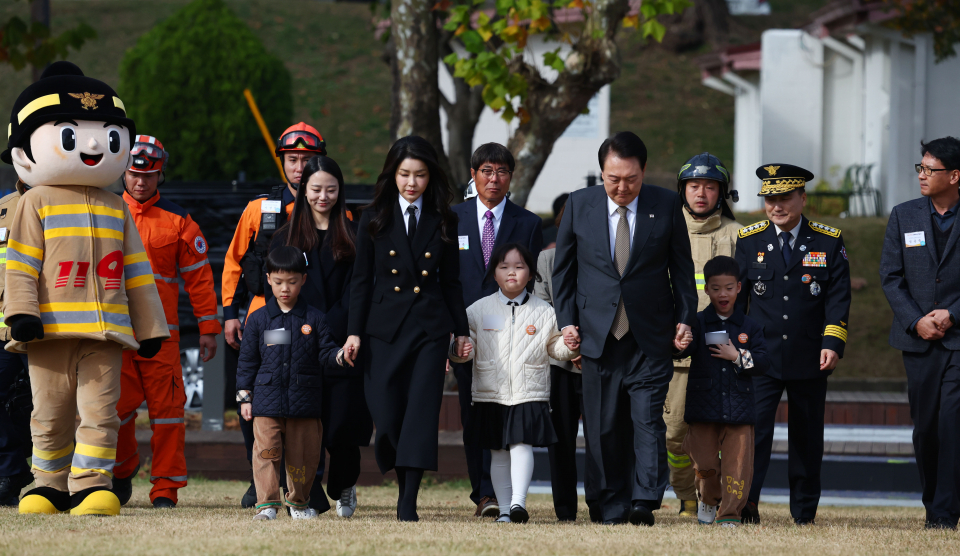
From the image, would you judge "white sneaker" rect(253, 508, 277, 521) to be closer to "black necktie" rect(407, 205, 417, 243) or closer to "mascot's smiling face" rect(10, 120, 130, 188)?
"black necktie" rect(407, 205, 417, 243)

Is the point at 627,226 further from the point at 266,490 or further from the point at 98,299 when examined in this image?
the point at 98,299

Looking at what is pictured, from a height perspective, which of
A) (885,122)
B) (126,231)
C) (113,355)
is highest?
(885,122)

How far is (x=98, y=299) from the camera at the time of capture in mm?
5609

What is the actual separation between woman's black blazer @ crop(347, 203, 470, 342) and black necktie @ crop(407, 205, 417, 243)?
26 millimetres

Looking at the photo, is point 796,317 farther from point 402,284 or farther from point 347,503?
point 347,503

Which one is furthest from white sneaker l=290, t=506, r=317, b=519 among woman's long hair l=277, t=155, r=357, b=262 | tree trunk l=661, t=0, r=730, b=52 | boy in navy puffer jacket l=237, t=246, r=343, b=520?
tree trunk l=661, t=0, r=730, b=52

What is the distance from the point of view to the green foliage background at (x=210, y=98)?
70.4 feet

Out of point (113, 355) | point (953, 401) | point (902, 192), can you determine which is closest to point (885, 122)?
point (902, 192)

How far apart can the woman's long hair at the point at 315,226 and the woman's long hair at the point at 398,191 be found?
13.8 inches

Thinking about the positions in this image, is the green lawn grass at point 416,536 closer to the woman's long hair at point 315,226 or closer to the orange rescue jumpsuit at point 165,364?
the orange rescue jumpsuit at point 165,364

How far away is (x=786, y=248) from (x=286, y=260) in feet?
9.50

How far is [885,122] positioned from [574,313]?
12.2 metres

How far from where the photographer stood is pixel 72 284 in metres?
5.56

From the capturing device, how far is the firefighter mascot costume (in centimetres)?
553
